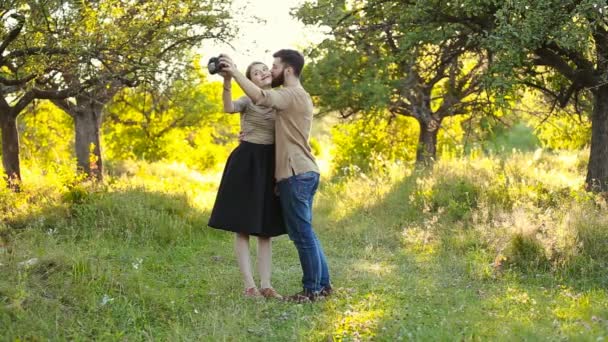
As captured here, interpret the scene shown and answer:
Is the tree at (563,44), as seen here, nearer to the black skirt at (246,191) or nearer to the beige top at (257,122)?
the beige top at (257,122)

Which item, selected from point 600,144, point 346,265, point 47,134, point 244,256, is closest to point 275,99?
point 244,256

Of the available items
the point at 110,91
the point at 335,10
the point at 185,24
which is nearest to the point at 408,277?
the point at 335,10

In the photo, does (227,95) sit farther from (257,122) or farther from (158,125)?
(158,125)

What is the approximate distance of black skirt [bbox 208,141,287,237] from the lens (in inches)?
228

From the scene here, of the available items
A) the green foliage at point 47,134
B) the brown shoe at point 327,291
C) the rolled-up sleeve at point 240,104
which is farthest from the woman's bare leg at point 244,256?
the green foliage at point 47,134

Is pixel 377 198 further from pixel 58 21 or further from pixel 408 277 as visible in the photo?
pixel 58 21

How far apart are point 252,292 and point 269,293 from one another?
157 mm

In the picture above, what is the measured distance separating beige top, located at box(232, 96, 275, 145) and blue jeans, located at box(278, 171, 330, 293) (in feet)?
1.45

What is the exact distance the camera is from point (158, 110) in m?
21.0

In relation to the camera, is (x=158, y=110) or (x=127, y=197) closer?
(x=127, y=197)

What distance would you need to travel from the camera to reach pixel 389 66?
15047 millimetres

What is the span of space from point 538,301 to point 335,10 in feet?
22.6

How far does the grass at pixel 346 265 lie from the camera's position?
484cm

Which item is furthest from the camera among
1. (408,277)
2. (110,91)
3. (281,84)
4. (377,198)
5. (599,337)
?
(110,91)
